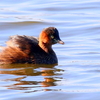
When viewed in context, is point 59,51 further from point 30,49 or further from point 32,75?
point 32,75

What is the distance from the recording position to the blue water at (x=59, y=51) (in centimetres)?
934

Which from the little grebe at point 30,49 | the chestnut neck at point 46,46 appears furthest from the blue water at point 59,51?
the chestnut neck at point 46,46

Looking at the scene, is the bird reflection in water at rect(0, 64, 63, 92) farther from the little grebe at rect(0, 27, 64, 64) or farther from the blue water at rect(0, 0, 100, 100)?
the little grebe at rect(0, 27, 64, 64)

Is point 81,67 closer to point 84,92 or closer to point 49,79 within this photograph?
point 49,79

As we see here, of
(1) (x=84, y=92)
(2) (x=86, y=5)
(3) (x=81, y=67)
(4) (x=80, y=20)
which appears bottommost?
(1) (x=84, y=92)

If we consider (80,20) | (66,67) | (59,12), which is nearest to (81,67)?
(66,67)

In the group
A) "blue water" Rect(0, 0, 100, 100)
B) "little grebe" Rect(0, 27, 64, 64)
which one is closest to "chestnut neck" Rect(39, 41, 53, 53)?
"little grebe" Rect(0, 27, 64, 64)

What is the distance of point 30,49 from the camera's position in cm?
1171

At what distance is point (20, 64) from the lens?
38.7 ft

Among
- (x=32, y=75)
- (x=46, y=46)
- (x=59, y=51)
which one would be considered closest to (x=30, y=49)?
(x=46, y=46)

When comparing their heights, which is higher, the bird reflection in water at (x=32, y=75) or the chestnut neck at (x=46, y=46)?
the chestnut neck at (x=46, y=46)

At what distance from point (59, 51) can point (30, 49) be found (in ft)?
4.68

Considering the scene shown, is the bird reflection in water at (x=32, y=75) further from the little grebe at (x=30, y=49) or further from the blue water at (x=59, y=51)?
the little grebe at (x=30, y=49)

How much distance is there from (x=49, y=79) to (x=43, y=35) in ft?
5.79
